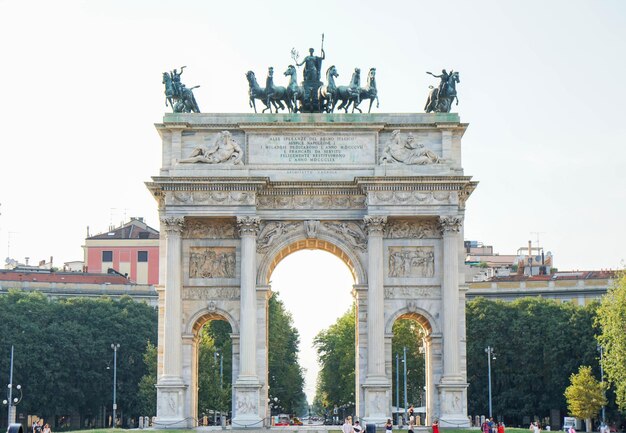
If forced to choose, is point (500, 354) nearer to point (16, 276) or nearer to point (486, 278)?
point (486, 278)

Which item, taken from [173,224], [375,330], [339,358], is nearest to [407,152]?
[375,330]

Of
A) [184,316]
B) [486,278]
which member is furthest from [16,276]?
[184,316]

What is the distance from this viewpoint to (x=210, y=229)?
170 feet

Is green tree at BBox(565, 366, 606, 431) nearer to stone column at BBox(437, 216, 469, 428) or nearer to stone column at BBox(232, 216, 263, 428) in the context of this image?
stone column at BBox(437, 216, 469, 428)

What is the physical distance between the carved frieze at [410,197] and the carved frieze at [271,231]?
12.0 feet

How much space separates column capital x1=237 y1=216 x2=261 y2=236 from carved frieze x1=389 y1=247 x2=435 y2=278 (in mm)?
5996

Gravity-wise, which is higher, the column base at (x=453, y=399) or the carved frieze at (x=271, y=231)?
the carved frieze at (x=271, y=231)

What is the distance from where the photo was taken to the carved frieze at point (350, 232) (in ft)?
169

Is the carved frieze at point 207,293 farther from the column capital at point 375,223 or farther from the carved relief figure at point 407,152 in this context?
the carved relief figure at point 407,152

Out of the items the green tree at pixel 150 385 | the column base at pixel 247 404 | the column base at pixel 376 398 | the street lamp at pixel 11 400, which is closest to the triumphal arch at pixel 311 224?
the column base at pixel 247 404

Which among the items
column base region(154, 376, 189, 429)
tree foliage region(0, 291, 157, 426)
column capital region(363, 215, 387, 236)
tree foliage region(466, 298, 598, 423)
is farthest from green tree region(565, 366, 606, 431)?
column base region(154, 376, 189, 429)

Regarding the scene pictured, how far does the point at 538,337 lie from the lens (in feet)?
261

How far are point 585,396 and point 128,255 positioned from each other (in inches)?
1932

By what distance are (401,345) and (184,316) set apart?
4102 centimetres
